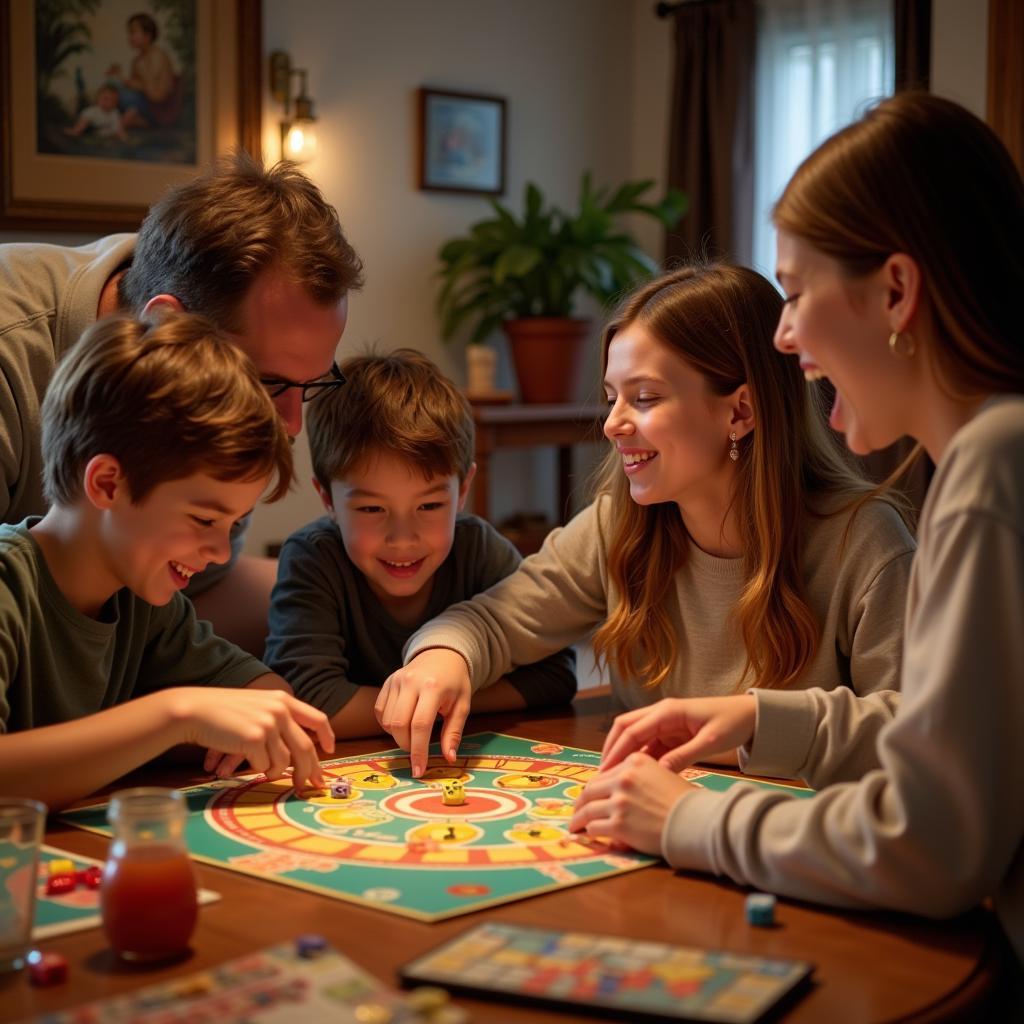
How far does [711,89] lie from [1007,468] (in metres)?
5.03

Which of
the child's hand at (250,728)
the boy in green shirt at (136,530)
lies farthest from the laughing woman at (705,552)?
the boy in green shirt at (136,530)

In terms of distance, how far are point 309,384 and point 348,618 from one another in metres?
0.38

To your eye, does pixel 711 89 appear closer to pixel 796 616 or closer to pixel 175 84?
pixel 175 84

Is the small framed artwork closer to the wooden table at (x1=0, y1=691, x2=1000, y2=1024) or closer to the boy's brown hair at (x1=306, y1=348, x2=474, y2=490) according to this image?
the boy's brown hair at (x1=306, y1=348, x2=474, y2=490)

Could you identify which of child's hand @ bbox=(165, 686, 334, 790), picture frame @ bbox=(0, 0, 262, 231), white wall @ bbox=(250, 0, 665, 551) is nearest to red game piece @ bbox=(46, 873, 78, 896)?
child's hand @ bbox=(165, 686, 334, 790)

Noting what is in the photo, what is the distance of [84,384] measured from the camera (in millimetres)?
1578

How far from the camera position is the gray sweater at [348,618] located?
2.04m

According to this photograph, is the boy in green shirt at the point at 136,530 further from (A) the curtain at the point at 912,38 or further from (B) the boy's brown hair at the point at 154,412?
(A) the curtain at the point at 912,38

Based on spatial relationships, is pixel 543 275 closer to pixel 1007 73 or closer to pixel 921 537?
pixel 1007 73

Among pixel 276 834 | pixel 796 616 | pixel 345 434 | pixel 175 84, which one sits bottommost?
pixel 276 834

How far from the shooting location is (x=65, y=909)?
1205 mm

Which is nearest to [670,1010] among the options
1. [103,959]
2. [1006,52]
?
[103,959]

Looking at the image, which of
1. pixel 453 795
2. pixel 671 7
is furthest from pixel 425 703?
pixel 671 7

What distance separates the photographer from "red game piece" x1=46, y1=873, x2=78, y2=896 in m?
1.25
